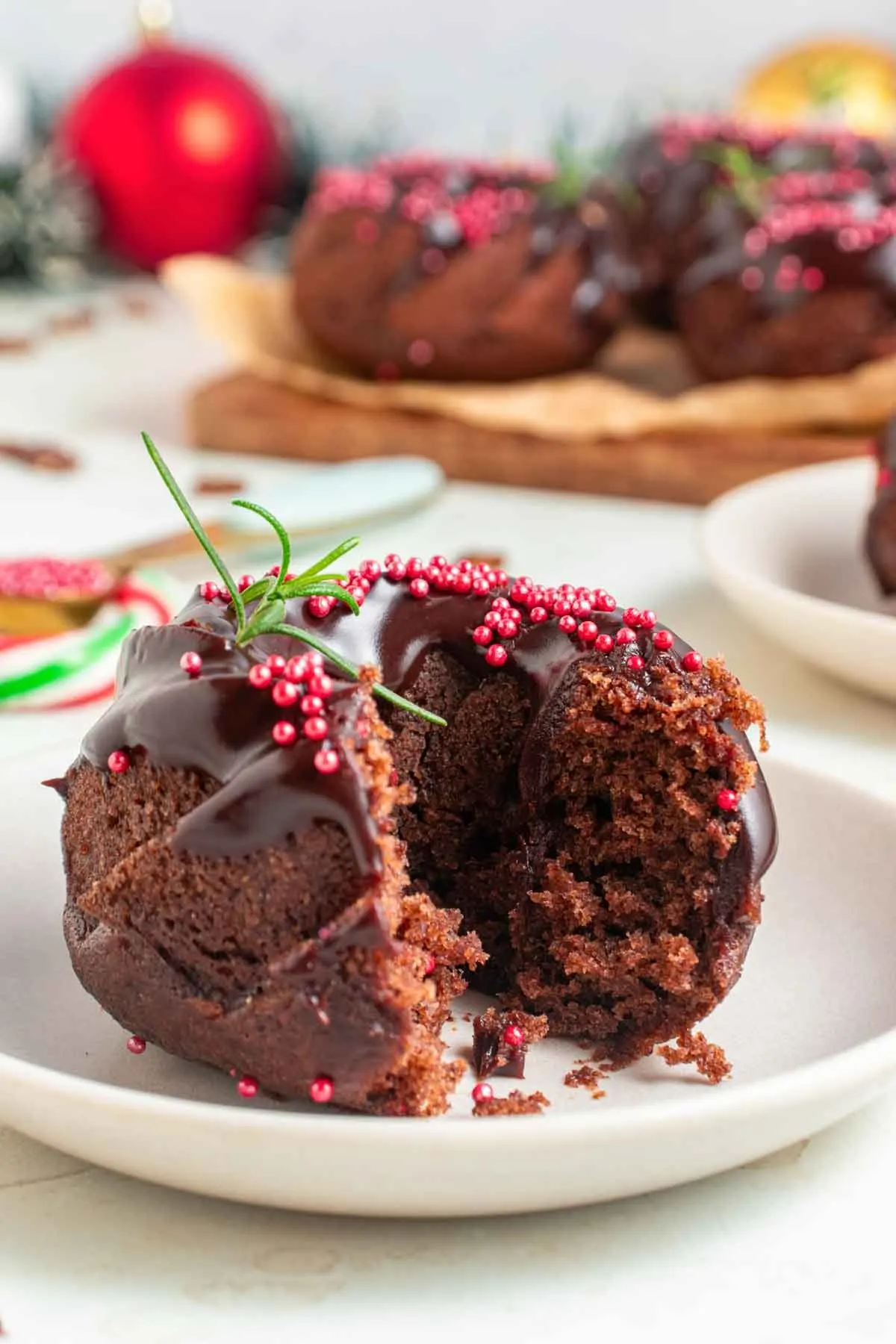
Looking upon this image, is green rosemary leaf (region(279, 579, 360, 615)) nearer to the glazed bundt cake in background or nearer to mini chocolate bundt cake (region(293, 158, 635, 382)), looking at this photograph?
the glazed bundt cake in background

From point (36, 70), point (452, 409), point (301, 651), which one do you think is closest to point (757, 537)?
point (452, 409)

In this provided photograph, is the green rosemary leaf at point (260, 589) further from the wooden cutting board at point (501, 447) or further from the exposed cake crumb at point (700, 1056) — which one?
the wooden cutting board at point (501, 447)

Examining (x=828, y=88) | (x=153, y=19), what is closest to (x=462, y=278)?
(x=828, y=88)

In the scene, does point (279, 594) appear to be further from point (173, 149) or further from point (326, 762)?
point (173, 149)

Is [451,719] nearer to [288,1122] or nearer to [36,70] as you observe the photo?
[288,1122]

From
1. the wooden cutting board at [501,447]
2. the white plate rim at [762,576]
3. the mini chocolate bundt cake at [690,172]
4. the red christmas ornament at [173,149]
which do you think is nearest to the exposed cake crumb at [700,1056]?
the white plate rim at [762,576]

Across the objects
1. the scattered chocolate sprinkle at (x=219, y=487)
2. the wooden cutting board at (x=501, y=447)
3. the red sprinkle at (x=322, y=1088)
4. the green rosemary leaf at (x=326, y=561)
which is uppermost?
the green rosemary leaf at (x=326, y=561)
